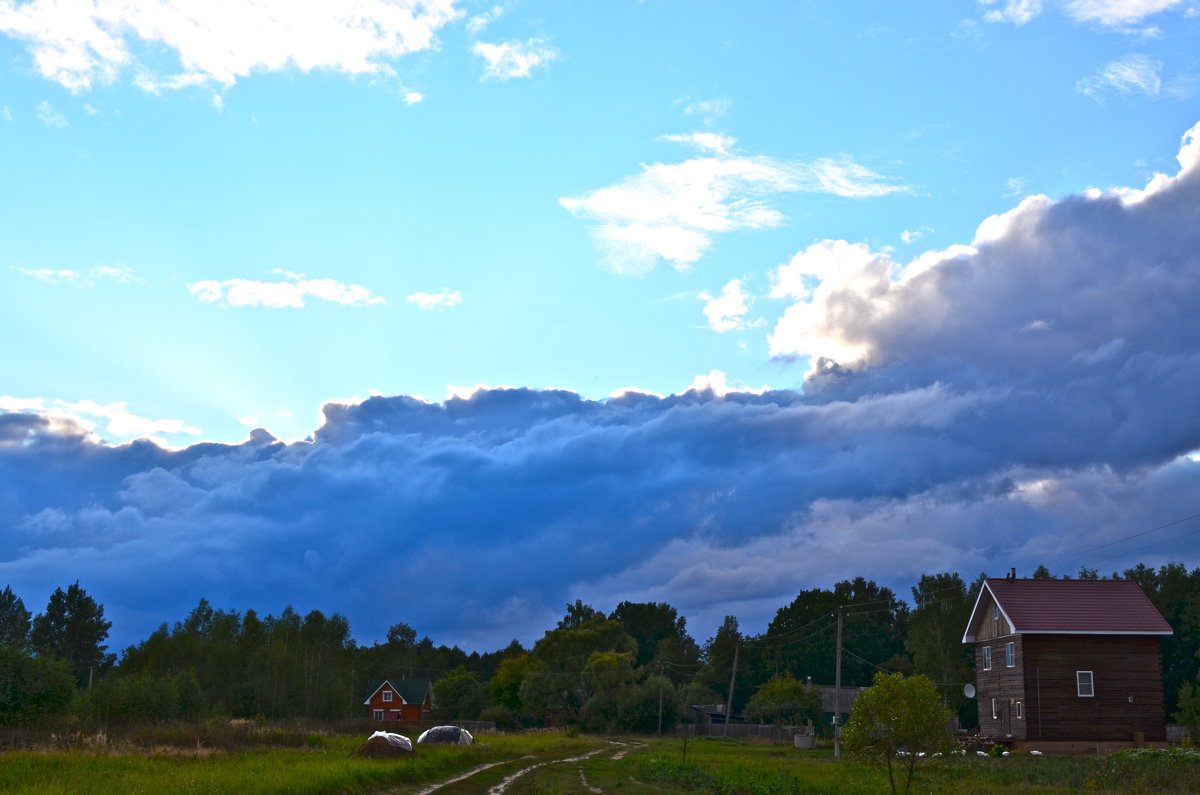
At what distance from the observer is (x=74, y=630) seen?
14075 centimetres

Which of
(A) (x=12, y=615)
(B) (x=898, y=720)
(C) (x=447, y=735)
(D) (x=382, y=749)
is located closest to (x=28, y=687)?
(C) (x=447, y=735)

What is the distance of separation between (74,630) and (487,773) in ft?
383

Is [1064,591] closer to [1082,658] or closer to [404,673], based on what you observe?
[1082,658]

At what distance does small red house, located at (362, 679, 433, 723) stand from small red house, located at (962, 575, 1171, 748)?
87916mm

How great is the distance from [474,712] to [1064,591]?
84.3 meters

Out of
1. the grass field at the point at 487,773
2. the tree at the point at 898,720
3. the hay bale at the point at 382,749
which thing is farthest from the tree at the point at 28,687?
the tree at the point at 898,720

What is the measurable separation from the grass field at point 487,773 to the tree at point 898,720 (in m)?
3.04

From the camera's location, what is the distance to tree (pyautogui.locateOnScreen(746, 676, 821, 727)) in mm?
103750

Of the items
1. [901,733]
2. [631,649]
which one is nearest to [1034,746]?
[901,733]

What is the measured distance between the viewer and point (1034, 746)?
216ft

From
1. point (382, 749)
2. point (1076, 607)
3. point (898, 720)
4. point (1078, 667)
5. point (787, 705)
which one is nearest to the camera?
point (898, 720)

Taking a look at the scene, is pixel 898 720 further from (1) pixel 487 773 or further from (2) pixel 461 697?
(2) pixel 461 697

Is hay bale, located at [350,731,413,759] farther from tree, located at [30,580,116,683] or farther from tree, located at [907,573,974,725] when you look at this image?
tree, located at [30,580,116,683]

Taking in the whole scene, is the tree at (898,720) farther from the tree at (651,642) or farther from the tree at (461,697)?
the tree at (651,642)
